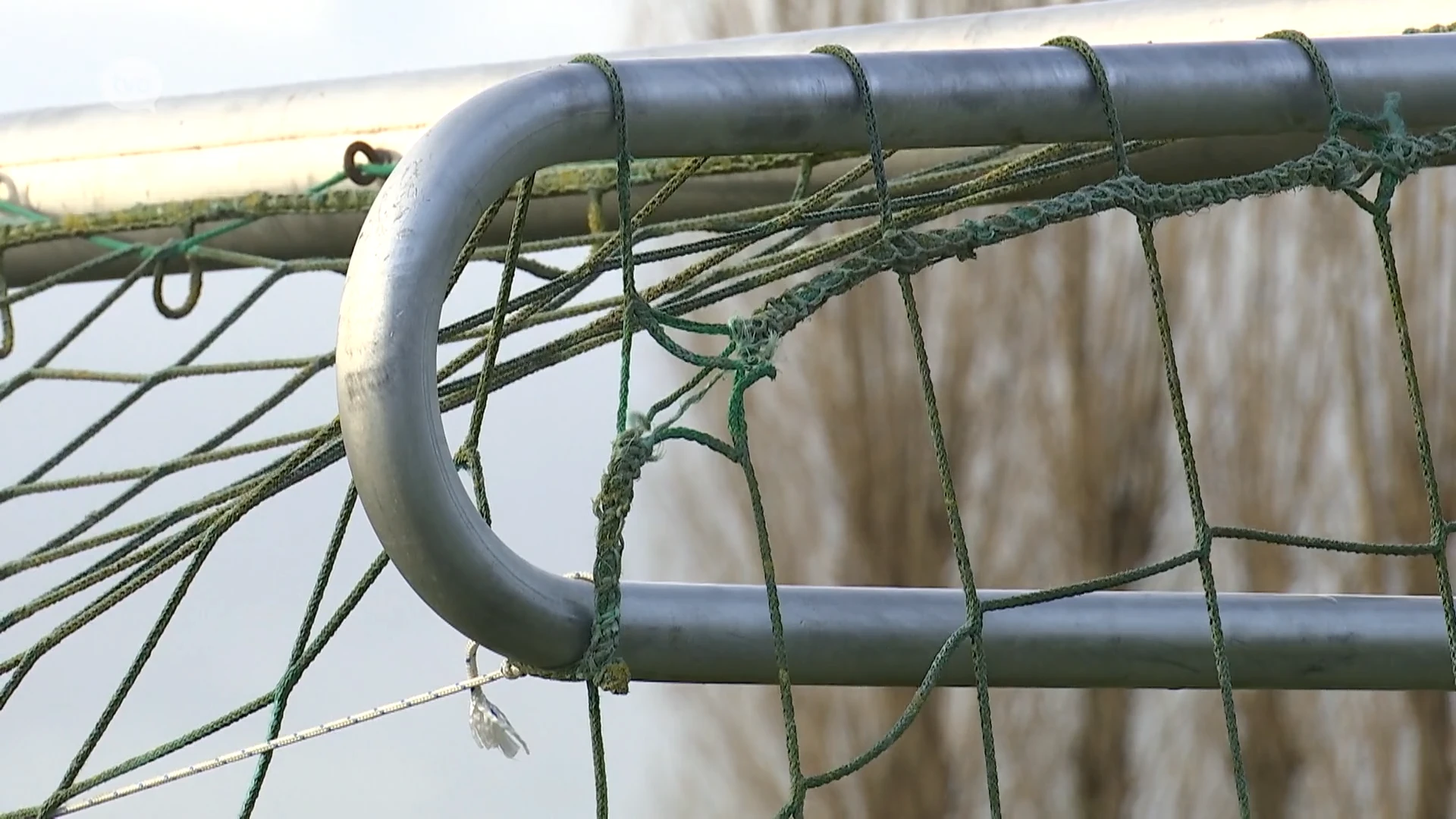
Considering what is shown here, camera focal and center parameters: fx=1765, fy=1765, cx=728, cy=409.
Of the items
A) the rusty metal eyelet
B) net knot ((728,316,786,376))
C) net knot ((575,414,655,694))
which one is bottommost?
net knot ((575,414,655,694))

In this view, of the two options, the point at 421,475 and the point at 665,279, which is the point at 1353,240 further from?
the point at 421,475

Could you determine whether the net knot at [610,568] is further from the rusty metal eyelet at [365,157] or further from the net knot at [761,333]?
the rusty metal eyelet at [365,157]

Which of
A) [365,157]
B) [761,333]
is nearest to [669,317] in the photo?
[761,333]

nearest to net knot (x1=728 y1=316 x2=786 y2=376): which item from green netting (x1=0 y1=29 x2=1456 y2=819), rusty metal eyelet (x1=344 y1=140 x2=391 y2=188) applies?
green netting (x1=0 y1=29 x2=1456 y2=819)

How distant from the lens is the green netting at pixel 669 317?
588 millimetres

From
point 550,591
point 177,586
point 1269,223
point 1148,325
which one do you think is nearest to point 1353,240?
point 1269,223

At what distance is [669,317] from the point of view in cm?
60

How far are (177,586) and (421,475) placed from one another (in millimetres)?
516

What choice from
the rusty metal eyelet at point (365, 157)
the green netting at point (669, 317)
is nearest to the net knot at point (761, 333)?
the green netting at point (669, 317)

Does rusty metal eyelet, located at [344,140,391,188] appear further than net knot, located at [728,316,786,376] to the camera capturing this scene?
Yes

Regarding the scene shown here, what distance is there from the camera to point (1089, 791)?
312 centimetres

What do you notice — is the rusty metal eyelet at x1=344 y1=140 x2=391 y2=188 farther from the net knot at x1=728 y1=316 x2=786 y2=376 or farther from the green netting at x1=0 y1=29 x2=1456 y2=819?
the net knot at x1=728 y1=316 x2=786 y2=376

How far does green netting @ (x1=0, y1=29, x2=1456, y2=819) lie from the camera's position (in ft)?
1.93

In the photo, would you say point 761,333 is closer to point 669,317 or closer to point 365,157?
point 669,317
